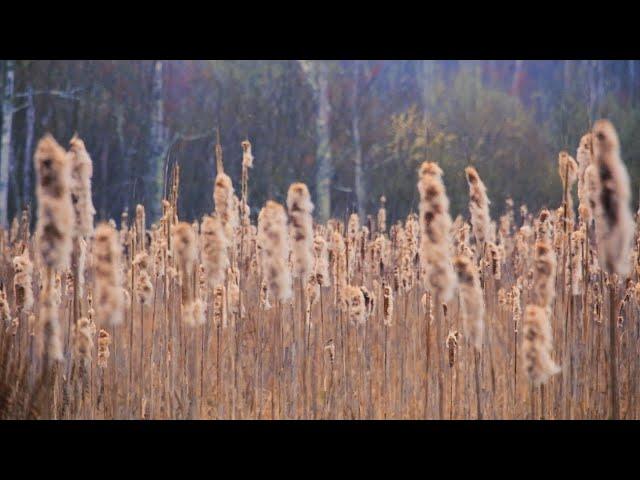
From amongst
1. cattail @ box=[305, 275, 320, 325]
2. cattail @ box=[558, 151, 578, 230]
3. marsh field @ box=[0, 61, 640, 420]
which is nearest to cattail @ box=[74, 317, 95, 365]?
marsh field @ box=[0, 61, 640, 420]

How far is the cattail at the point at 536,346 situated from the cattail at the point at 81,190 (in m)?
1.35

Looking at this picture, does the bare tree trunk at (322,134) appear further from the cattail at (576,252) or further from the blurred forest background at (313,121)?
the cattail at (576,252)

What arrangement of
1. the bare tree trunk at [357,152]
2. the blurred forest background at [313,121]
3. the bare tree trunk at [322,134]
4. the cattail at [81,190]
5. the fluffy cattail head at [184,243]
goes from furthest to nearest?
the bare tree trunk at [357,152]
the bare tree trunk at [322,134]
the blurred forest background at [313,121]
the fluffy cattail head at [184,243]
the cattail at [81,190]

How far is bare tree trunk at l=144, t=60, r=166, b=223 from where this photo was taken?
10.6ft

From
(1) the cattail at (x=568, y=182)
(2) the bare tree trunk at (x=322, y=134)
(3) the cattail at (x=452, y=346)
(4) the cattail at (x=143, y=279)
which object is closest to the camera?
(1) the cattail at (x=568, y=182)

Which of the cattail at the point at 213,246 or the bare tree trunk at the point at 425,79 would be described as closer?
the cattail at the point at 213,246

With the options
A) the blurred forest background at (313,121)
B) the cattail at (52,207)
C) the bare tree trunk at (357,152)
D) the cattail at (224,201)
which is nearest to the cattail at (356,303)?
the blurred forest background at (313,121)

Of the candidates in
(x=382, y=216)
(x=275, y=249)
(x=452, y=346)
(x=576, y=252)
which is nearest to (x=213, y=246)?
(x=275, y=249)

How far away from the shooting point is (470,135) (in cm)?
343

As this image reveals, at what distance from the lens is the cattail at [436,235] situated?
216 cm

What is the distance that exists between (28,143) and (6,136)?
94 mm

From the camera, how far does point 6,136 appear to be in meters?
3.28

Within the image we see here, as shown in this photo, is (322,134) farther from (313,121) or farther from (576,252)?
(576,252)

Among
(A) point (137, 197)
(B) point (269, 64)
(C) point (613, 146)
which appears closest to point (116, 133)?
(A) point (137, 197)
